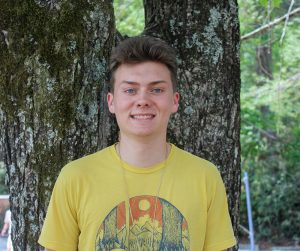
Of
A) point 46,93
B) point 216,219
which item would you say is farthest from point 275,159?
point 216,219

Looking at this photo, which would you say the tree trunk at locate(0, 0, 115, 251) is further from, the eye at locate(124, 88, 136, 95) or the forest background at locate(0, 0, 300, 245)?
the forest background at locate(0, 0, 300, 245)

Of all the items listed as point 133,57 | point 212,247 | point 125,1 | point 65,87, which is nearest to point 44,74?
point 65,87

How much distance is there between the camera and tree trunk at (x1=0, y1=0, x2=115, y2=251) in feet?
8.95

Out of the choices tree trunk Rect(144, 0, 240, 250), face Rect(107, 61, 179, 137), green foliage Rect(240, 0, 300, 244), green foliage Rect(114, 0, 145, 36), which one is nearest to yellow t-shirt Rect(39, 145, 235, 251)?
face Rect(107, 61, 179, 137)

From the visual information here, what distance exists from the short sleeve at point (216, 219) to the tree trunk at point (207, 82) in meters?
0.75

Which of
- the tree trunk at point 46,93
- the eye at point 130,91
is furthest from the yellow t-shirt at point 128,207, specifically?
the tree trunk at point 46,93

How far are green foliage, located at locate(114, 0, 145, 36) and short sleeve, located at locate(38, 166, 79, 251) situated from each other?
8.28 metres

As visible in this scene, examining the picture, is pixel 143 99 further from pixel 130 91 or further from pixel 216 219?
pixel 216 219

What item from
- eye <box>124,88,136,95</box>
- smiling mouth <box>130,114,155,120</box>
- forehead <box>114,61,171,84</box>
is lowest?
smiling mouth <box>130,114,155,120</box>

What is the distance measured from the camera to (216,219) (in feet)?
7.55

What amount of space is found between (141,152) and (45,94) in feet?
2.24

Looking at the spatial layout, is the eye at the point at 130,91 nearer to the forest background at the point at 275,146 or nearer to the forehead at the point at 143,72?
the forehead at the point at 143,72

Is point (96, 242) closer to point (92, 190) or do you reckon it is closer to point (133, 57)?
point (92, 190)

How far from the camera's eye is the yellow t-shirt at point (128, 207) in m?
2.18
